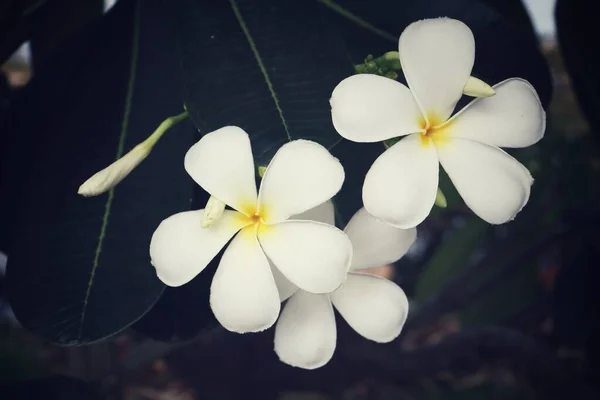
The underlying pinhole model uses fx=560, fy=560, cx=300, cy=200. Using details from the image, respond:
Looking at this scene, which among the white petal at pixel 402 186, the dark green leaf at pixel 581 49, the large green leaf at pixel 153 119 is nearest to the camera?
the white petal at pixel 402 186

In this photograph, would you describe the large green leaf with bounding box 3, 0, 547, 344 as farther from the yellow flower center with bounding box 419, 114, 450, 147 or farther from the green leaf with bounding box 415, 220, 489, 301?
the green leaf with bounding box 415, 220, 489, 301

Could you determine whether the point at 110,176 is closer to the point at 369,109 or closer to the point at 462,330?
the point at 369,109

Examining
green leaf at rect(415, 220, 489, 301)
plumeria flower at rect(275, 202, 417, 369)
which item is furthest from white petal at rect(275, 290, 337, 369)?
green leaf at rect(415, 220, 489, 301)

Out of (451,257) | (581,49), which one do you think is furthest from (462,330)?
(581,49)

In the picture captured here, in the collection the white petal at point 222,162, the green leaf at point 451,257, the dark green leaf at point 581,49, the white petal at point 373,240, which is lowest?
the green leaf at point 451,257

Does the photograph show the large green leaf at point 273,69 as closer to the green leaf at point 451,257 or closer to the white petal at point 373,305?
the white petal at point 373,305

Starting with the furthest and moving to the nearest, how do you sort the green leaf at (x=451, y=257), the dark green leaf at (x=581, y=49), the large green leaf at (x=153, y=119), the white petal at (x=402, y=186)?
1. the green leaf at (x=451, y=257)
2. the dark green leaf at (x=581, y=49)
3. the large green leaf at (x=153, y=119)
4. the white petal at (x=402, y=186)

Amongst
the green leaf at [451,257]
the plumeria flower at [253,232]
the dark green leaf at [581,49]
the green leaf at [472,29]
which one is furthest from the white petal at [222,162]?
the green leaf at [451,257]
